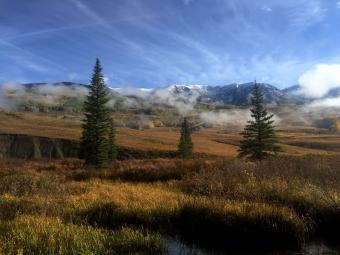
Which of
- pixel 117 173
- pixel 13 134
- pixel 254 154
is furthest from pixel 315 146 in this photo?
pixel 117 173

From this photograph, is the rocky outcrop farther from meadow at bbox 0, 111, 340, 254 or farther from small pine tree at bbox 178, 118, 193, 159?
meadow at bbox 0, 111, 340, 254

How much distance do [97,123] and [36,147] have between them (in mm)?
52166

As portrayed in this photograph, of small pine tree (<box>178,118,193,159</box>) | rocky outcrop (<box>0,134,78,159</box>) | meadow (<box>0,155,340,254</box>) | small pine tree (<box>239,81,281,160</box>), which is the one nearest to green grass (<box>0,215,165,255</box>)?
meadow (<box>0,155,340,254</box>)

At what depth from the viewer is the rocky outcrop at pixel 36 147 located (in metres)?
95.1

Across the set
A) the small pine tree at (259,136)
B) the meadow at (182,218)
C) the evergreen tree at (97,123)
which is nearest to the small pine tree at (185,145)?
the evergreen tree at (97,123)

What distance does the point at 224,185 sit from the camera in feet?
48.4

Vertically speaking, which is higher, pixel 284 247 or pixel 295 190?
pixel 295 190

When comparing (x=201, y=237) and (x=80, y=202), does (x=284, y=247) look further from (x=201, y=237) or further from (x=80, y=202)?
(x=80, y=202)

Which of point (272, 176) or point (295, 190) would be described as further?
point (272, 176)

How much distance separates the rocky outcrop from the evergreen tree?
149ft

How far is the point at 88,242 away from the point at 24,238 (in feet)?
4.38

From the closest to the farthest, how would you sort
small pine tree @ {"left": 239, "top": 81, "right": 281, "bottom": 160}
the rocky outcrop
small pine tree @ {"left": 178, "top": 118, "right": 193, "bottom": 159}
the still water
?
1. the still water
2. small pine tree @ {"left": 239, "top": 81, "right": 281, "bottom": 160}
3. small pine tree @ {"left": 178, "top": 118, "right": 193, "bottom": 159}
4. the rocky outcrop

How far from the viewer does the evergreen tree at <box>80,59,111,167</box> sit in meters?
47.2

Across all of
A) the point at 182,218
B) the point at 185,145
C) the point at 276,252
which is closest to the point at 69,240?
the point at 182,218
